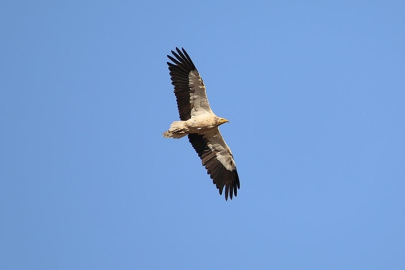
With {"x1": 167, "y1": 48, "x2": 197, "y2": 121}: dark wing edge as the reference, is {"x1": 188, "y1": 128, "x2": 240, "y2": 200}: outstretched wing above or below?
below

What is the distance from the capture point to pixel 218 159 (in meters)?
22.5

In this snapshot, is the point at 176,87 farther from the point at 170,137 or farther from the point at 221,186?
the point at 221,186

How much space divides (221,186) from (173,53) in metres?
4.94

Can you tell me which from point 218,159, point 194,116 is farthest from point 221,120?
point 218,159

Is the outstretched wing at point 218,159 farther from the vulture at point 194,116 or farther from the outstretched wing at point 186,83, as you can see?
the outstretched wing at point 186,83

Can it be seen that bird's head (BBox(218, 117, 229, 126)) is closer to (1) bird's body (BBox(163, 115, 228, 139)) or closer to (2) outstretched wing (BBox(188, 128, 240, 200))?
(1) bird's body (BBox(163, 115, 228, 139))

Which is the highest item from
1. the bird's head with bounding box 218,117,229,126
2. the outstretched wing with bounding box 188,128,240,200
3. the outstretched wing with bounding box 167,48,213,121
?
the outstretched wing with bounding box 167,48,213,121

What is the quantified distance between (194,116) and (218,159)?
202 cm

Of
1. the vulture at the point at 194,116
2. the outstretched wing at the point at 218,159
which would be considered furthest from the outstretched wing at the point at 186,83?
the outstretched wing at the point at 218,159

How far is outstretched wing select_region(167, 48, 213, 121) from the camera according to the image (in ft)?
68.5

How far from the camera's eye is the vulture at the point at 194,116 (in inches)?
824

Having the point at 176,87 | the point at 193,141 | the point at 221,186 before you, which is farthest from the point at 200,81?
the point at 221,186

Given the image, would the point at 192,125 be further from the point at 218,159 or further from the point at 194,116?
the point at 218,159

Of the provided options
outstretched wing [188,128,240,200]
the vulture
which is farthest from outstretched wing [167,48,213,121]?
outstretched wing [188,128,240,200]
